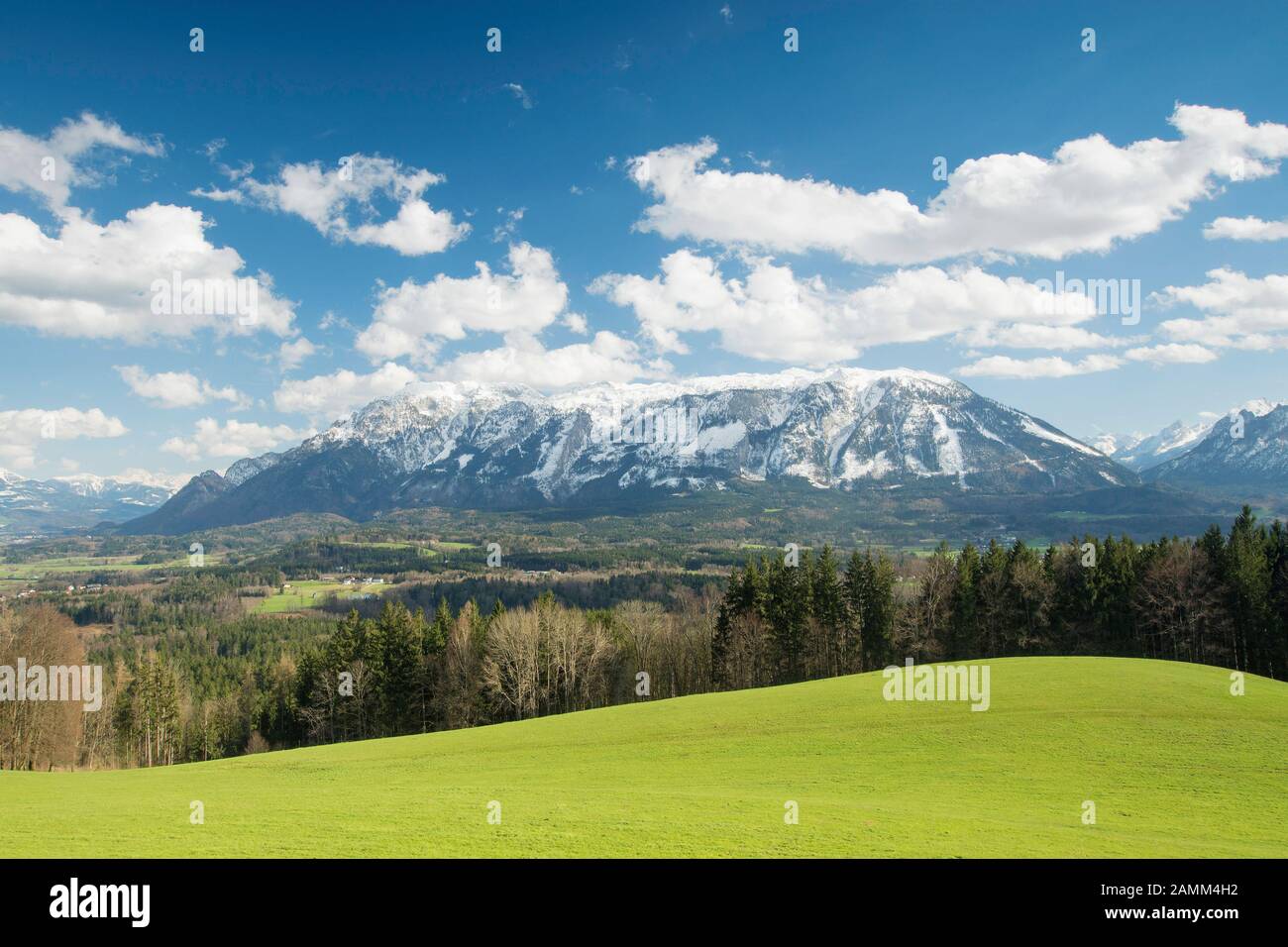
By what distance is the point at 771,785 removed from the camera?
101 ft

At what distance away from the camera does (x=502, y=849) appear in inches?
707

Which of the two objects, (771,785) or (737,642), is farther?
(737,642)

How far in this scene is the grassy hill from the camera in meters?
19.6

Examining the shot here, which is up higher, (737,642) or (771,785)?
(771,785)

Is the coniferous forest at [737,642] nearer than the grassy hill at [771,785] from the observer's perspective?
No

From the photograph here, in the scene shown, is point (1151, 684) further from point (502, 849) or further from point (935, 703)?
point (502, 849)

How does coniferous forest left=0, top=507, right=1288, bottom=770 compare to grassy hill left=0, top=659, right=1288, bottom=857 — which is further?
coniferous forest left=0, top=507, right=1288, bottom=770

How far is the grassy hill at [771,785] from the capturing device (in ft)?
64.3
